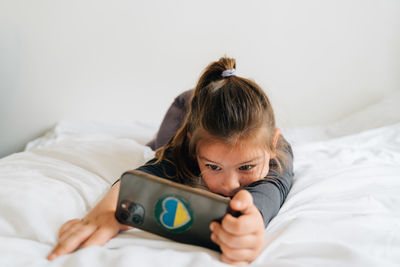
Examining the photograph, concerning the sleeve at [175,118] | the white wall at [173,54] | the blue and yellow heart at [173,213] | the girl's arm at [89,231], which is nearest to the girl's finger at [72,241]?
the girl's arm at [89,231]

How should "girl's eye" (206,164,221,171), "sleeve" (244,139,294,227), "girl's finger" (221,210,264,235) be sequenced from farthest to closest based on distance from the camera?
"girl's eye" (206,164,221,171)
"sleeve" (244,139,294,227)
"girl's finger" (221,210,264,235)

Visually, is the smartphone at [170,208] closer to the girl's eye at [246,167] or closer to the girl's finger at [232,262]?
the girl's finger at [232,262]

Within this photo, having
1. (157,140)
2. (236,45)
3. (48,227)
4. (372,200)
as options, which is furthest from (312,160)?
(236,45)

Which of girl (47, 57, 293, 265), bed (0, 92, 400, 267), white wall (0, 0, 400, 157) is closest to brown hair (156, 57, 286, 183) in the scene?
girl (47, 57, 293, 265)

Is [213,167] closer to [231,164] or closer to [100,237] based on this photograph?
[231,164]

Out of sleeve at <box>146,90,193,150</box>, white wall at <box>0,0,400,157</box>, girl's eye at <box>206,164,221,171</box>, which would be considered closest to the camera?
girl's eye at <box>206,164,221,171</box>

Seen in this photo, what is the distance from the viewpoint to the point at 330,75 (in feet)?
5.52

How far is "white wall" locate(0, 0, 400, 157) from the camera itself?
1.49m

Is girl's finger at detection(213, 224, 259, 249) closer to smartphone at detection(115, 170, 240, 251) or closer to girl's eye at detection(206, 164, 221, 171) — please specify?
smartphone at detection(115, 170, 240, 251)

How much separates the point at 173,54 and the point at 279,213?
1.09m

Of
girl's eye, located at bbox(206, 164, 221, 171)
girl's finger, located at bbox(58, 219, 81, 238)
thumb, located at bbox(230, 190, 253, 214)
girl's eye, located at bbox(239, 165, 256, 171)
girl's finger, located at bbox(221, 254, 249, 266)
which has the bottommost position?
girl's finger, located at bbox(58, 219, 81, 238)

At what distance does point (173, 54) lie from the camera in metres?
1.59

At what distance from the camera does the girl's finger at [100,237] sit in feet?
1.76

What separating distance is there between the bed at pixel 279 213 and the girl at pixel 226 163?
28 mm
